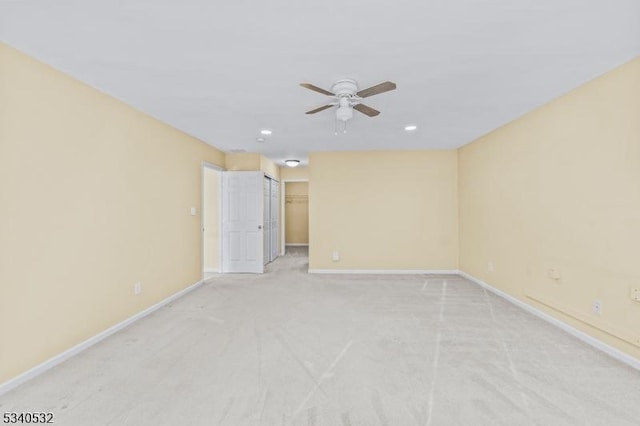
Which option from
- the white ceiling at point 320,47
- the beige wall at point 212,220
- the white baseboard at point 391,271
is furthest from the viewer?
the beige wall at point 212,220

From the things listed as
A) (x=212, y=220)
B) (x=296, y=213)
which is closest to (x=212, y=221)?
(x=212, y=220)

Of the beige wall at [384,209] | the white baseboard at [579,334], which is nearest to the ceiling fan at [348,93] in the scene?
the beige wall at [384,209]

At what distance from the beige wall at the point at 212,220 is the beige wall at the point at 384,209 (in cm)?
194

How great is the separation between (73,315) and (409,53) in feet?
11.7

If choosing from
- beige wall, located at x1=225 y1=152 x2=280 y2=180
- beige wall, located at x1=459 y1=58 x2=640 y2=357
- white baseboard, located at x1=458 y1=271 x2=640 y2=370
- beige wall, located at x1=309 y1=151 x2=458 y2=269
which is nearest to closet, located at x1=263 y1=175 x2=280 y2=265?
beige wall, located at x1=225 y1=152 x2=280 y2=180

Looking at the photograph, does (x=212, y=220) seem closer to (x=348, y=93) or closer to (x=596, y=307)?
(x=348, y=93)

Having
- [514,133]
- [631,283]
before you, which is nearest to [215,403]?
[631,283]

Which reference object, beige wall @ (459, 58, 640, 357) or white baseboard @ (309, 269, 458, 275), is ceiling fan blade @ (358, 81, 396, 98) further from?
white baseboard @ (309, 269, 458, 275)

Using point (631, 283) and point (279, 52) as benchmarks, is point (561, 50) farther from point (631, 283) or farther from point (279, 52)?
point (279, 52)

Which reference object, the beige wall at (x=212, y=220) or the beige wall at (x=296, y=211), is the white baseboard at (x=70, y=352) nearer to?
the beige wall at (x=212, y=220)

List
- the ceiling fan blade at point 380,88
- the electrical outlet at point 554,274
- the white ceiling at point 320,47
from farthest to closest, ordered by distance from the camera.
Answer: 1. the electrical outlet at point 554,274
2. the ceiling fan blade at point 380,88
3. the white ceiling at point 320,47

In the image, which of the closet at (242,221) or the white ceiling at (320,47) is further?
the closet at (242,221)

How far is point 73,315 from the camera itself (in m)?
2.50

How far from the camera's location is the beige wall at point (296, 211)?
10305 millimetres
